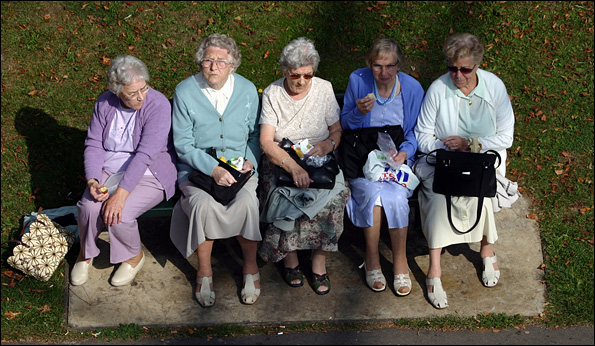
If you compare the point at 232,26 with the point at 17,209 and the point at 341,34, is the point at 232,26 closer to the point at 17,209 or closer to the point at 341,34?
the point at 341,34

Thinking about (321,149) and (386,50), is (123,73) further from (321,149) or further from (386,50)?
(386,50)

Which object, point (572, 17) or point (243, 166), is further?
point (572, 17)

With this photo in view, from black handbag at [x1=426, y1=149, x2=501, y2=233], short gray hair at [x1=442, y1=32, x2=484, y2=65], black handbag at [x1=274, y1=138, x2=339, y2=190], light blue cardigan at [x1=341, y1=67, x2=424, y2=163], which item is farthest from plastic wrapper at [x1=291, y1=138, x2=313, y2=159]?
Result: short gray hair at [x1=442, y1=32, x2=484, y2=65]

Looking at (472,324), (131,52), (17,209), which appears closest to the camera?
(472,324)

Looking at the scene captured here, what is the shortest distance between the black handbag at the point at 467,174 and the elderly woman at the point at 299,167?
2.53 feet

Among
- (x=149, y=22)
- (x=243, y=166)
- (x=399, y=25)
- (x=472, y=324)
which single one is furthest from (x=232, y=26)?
(x=472, y=324)

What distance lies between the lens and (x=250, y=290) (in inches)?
219

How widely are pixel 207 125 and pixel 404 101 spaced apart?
1.56 m

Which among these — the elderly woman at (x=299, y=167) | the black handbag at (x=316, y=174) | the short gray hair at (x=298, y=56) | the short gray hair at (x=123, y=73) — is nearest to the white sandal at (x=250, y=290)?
the elderly woman at (x=299, y=167)

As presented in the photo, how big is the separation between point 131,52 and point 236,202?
3.10 meters

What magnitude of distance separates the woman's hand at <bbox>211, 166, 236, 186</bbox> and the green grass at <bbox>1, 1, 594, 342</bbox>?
5.86 ft

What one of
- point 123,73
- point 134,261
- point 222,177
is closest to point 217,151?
point 222,177

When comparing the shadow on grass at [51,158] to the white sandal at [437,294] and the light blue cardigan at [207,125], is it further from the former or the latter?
the white sandal at [437,294]

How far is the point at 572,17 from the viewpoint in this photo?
26.3 feet
